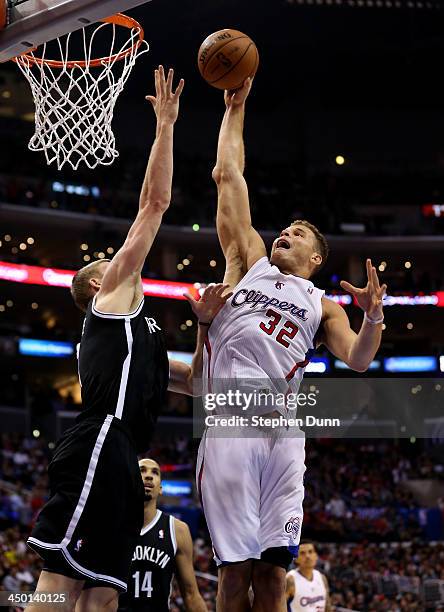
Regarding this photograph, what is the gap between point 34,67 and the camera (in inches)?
242

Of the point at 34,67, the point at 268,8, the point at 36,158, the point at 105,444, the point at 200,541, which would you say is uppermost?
the point at 268,8

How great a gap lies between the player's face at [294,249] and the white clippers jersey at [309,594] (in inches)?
181

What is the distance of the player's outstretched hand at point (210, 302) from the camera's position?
4.65m

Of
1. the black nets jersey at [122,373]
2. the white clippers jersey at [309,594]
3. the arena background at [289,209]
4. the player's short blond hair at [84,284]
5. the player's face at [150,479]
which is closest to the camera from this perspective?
the black nets jersey at [122,373]

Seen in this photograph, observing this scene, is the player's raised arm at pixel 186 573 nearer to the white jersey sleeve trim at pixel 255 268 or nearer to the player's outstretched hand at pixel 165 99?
the white jersey sleeve trim at pixel 255 268

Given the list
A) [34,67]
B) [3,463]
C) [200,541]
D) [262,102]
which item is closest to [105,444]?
[34,67]

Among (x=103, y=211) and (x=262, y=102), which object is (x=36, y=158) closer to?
(x=103, y=211)

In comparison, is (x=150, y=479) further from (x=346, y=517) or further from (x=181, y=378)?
(x=346, y=517)

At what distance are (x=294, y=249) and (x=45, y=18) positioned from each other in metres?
1.77

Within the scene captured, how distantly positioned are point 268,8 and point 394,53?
492 centimetres

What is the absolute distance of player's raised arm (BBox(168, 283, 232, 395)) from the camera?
466cm

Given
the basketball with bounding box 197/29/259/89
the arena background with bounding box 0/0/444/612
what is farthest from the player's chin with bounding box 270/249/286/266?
the arena background with bounding box 0/0/444/612

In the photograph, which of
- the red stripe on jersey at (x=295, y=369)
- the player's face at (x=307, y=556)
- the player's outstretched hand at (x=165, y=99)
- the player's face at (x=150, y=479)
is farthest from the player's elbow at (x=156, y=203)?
the player's face at (x=307, y=556)

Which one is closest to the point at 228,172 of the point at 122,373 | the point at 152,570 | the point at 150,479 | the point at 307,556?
the point at 122,373
